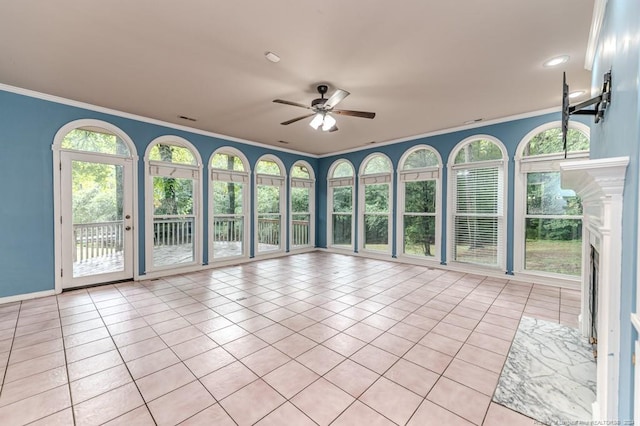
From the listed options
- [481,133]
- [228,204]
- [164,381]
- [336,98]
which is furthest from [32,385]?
[481,133]

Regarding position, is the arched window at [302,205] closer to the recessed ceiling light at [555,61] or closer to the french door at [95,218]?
the french door at [95,218]

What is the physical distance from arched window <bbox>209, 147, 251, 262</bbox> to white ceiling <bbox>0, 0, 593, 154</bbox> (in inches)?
63.8

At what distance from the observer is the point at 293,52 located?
2699 mm

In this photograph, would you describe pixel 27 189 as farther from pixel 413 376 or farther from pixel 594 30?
pixel 594 30

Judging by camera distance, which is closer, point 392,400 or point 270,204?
point 392,400

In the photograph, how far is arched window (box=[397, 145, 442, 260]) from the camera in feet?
18.5

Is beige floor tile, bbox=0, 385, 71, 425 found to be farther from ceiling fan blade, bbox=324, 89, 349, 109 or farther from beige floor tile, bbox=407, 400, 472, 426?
ceiling fan blade, bbox=324, 89, 349, 109

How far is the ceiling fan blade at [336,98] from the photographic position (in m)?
2.93

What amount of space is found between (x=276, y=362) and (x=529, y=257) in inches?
184

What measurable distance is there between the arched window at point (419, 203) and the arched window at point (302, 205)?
267 centimetres

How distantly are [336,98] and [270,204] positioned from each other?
4.21 metres

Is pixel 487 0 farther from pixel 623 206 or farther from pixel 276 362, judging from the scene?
pixel 276 362

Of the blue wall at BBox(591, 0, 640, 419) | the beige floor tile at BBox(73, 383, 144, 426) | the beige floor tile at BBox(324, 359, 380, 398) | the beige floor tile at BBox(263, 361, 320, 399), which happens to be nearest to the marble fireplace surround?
the blue wall at BBox(591, 0, 640, 419)

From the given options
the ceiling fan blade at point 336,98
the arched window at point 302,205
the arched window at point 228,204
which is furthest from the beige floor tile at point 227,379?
the arched window at point 302,205
